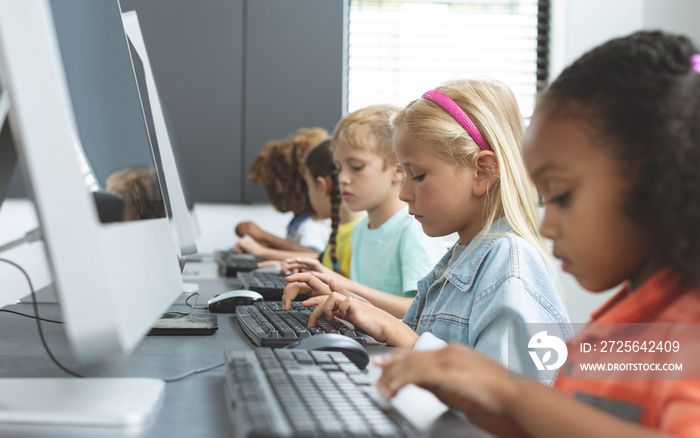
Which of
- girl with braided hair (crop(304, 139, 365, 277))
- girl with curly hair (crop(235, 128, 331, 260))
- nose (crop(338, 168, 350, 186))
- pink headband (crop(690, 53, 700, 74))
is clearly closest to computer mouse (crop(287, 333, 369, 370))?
pink headband (crop(690, 53, 700, 74))

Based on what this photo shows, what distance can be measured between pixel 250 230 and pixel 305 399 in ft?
7.29

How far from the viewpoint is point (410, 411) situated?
619mm

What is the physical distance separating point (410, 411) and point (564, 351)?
35 centimetres

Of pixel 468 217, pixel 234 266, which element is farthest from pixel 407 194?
pixel 234 266

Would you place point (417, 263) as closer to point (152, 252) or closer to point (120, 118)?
point (120, 118)

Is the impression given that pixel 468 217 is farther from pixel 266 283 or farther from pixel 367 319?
Answer: pixel 266 283

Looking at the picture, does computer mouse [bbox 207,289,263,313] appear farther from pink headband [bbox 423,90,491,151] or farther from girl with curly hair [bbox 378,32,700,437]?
girl with curly hair [bbox 378,32,700,437]

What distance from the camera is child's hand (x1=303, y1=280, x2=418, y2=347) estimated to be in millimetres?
969

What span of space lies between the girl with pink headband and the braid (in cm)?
98

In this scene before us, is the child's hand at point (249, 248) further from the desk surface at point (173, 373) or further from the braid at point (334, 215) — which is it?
the desk surface at point (173, 373)

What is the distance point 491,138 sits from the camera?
1.19m

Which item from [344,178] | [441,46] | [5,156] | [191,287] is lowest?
[191,287]

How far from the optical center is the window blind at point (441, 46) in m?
3.37

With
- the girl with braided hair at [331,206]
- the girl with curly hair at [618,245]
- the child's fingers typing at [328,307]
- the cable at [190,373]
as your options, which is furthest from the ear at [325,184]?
the girl with curly hair at [618,245]
